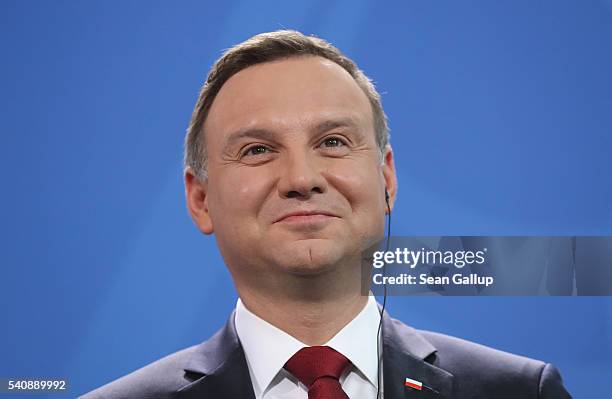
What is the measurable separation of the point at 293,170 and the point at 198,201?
364mm

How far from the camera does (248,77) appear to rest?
1897 millimetres

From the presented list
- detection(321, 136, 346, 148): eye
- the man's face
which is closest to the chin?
the man's face

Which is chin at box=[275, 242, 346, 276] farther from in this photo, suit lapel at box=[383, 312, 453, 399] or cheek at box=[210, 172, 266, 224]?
suit lapel at box=[383, 312, 453, 399]

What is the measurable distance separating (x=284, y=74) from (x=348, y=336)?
0.60 m

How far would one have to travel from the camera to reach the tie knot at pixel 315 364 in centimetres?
179

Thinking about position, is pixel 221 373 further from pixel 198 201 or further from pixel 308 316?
pixel 198 201

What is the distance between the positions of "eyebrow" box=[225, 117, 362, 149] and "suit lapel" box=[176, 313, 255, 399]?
0.46m

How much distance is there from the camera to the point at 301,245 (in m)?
1.73

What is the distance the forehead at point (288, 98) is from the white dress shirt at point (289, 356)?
0.45 metres

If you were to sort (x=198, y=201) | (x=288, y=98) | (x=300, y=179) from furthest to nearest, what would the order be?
(x=198, y=201) → (x=288, y=98) → (x=300, y=179)

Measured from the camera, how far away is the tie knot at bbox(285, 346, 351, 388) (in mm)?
1790

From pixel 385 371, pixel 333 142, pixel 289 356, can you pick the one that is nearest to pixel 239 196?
pixel 333 142

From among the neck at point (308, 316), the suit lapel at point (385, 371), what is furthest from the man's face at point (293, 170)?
the suit lapel at point (385, 371)

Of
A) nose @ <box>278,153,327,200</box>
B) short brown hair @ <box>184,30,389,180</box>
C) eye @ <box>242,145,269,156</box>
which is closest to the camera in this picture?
nose @ <box>278,153,327,200</box>
